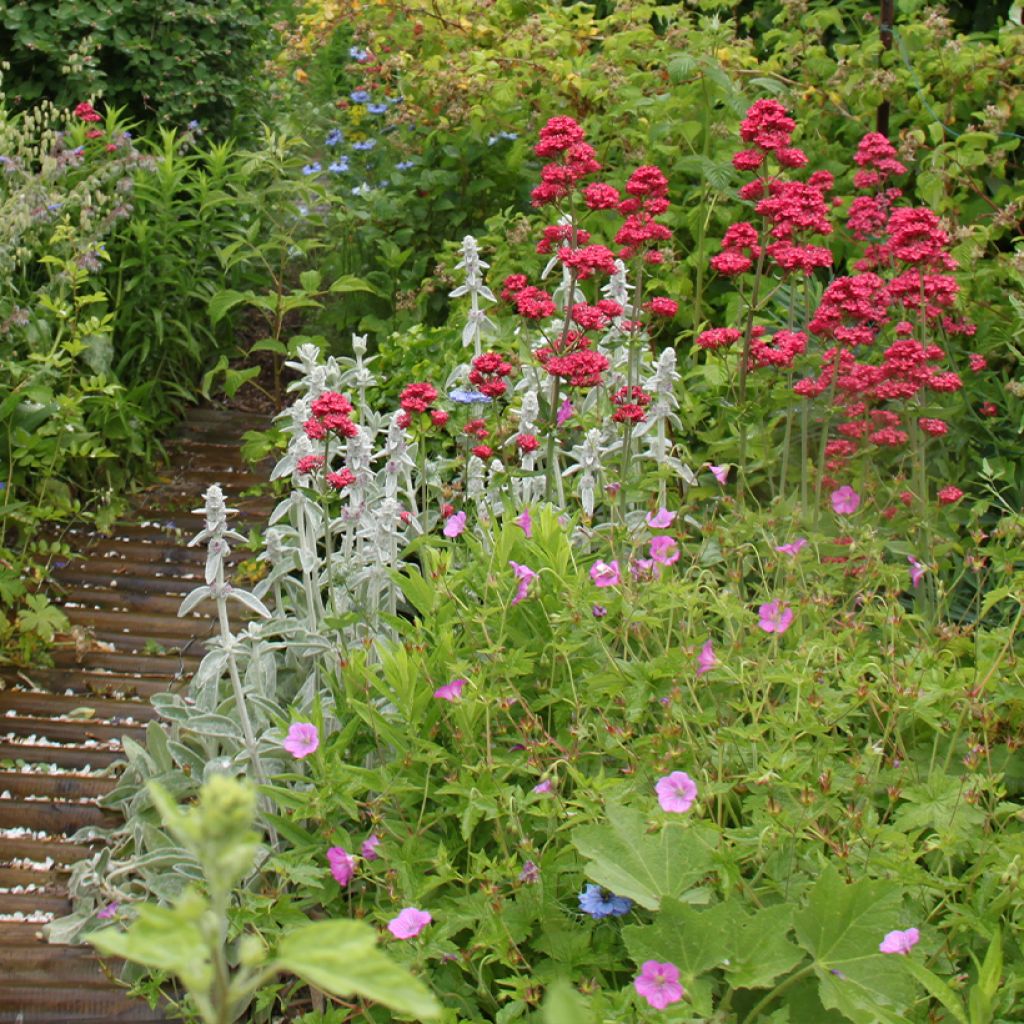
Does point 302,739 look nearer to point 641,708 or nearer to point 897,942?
point 641,708

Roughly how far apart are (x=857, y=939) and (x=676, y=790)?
31 cm

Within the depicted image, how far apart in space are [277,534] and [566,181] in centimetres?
100

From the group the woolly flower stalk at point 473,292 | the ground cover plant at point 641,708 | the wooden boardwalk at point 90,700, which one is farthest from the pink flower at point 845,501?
the wooden boardwalk at point 90,700

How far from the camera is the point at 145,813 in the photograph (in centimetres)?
269

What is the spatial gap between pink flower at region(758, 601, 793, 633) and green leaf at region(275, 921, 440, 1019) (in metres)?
1.57

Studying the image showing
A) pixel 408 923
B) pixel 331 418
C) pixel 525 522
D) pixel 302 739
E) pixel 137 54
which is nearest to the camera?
pixel 408 923

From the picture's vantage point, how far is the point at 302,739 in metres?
2.15

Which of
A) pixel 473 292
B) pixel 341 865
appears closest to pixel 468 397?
pixel 473 292

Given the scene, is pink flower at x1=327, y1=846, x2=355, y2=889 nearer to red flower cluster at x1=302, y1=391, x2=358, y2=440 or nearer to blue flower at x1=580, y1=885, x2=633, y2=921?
blue flower at x1=580, y1=885, x2=633, y2=921

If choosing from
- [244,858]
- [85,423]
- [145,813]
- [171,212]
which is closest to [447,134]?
[171,212]

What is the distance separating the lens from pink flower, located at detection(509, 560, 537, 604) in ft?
7.60

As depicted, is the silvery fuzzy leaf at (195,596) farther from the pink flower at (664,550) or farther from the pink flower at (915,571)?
the pink flower at (915,571)

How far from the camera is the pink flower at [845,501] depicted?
285 cm

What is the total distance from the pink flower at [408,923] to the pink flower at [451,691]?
1.20ft
